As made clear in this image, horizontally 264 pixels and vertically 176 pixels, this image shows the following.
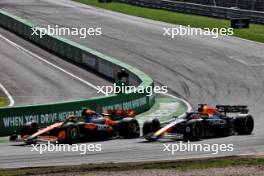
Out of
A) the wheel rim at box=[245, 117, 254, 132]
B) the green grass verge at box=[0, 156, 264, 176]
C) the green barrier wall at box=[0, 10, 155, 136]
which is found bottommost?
the green barrier wall at box=[0, 10, 155, 136]

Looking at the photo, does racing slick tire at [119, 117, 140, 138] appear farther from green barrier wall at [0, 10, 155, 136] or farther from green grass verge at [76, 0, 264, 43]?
green grass verge at [76, 0, 264, 43]

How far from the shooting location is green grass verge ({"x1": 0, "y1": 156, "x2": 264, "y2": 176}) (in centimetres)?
1681

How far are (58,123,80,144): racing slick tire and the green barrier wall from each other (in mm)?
3377

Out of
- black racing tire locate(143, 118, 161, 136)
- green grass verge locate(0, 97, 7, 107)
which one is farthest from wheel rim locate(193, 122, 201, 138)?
green grass verge locate(0, 97, 7, 107)

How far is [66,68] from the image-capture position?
43.6m

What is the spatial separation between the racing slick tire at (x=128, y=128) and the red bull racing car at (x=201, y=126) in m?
0.30

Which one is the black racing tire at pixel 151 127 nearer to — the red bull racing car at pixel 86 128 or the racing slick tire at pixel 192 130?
the red bull racing car at pixel 86 128

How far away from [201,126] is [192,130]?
545mm

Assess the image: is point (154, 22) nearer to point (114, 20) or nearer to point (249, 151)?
point (114, 20)

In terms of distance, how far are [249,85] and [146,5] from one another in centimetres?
4049

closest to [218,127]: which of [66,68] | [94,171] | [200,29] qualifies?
[94,171]

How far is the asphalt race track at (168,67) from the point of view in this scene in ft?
64.3

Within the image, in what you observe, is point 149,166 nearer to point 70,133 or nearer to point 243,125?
point 70,133

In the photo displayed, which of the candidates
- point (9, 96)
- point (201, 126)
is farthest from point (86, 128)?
point (9, 96)
